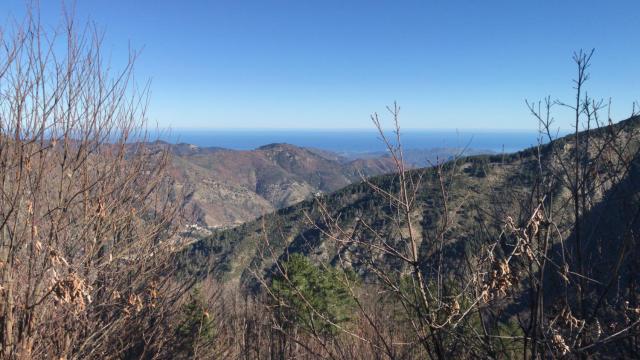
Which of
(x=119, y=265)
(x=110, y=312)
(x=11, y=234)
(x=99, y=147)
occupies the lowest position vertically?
(x=110, y=312)

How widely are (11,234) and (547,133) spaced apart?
478cm

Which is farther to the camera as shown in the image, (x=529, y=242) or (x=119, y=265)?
(x=119, y=265)

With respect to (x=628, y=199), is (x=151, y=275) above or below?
below

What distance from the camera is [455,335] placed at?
2766 millimetres

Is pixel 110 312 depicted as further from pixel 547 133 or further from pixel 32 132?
pixel 547 133

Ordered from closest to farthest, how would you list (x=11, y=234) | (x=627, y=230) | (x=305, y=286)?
(x=627, y=230)
(x=11, y=234)
(x=305, y=286)

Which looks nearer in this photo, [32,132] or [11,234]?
[11,234]

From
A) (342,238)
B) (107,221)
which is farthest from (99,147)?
(342,238)

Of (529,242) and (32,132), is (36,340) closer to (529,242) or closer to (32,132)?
(32,132)

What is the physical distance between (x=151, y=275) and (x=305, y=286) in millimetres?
16843

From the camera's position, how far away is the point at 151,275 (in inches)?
249

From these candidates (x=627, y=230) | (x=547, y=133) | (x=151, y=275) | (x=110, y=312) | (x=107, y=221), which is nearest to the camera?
(x=627, y=230)

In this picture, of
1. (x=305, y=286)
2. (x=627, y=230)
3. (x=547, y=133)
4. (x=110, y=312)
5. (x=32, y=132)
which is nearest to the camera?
(x=627, y=230)

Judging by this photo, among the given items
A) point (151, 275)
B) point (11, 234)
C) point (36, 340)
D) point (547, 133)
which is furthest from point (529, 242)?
point (151, 275)
